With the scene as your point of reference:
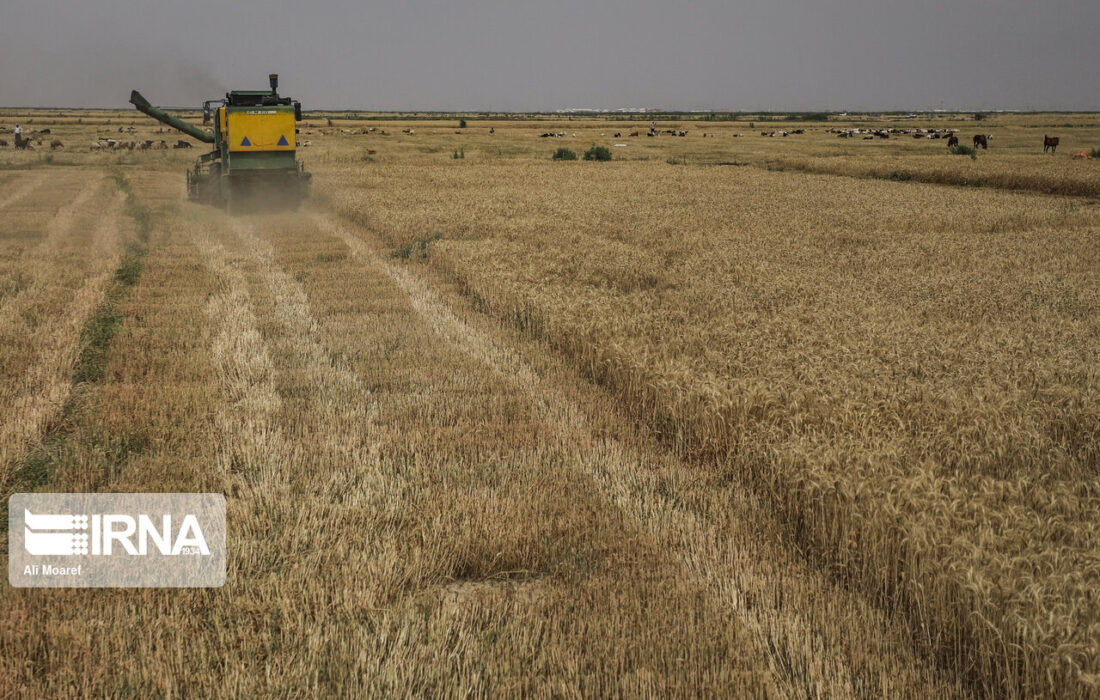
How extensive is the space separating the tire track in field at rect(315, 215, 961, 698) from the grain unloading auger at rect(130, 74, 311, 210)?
1887cm

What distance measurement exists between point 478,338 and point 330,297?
342cm

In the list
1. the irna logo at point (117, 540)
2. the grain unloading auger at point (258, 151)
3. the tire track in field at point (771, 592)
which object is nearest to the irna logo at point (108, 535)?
the irna logo at point (117, 540)

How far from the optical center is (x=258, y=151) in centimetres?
2334

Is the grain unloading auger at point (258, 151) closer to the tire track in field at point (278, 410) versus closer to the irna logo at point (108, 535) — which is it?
the tire track in field at point (278, 410)

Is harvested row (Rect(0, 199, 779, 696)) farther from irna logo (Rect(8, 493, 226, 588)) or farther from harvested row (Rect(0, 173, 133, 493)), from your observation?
harvested row (Rect(0, 173, 133, 493))

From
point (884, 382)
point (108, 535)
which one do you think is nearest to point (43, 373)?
point (108, 535)

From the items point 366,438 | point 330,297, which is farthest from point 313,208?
point 366,438

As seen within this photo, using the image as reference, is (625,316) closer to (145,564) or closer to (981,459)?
(981,459)

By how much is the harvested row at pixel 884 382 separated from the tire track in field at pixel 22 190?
1403cm

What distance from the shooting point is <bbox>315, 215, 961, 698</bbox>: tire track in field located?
3812mm

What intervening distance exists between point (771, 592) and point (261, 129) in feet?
73.7

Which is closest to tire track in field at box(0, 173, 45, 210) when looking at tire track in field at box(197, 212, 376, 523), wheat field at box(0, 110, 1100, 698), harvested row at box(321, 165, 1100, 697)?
wheat field at box(0, 110, 1100, 698)

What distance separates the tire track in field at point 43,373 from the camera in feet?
21.1

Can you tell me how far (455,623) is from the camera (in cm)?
420
